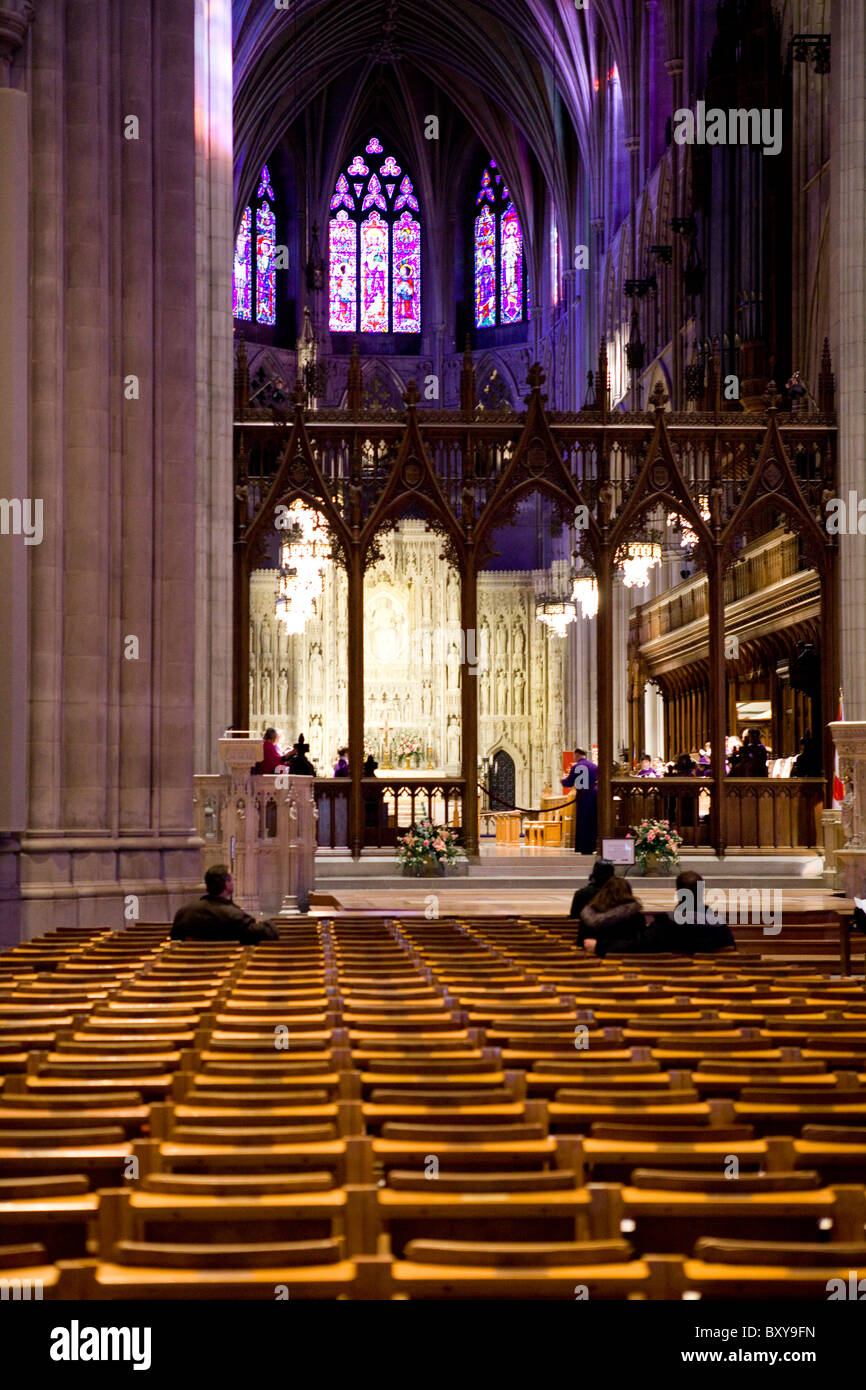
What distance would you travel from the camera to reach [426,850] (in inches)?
688

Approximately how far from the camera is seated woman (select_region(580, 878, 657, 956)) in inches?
327

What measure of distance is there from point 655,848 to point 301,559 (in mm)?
6489

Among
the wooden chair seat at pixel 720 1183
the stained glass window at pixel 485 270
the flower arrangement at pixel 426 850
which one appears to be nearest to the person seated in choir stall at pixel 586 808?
the flower arrangement at pixel 426 850

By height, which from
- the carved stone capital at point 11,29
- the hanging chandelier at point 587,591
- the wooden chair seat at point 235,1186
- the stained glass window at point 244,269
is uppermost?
the stained glass window at point 244,269

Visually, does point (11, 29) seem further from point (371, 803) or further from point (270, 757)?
point (371, 803)

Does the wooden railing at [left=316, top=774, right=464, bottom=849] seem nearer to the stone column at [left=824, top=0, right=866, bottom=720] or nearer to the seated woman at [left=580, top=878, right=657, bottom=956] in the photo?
the stone column at [left=824, top=0, right=866, bottom=720]

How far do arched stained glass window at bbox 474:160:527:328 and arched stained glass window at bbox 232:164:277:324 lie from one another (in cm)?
558

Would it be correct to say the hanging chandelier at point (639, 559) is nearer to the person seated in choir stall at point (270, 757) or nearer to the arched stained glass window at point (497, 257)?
the person seated in choir stall at point (270, 757)

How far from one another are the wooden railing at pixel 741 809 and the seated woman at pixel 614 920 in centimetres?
1011

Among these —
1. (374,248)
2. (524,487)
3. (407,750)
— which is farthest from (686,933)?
(374,248)

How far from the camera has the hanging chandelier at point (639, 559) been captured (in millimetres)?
19391

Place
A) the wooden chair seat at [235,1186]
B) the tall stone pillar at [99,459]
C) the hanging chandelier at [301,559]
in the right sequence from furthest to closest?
the hanging chandelier at [301,559] < the tall stone pillar at [99,459] < the wooden chair seat at [235,1186]
